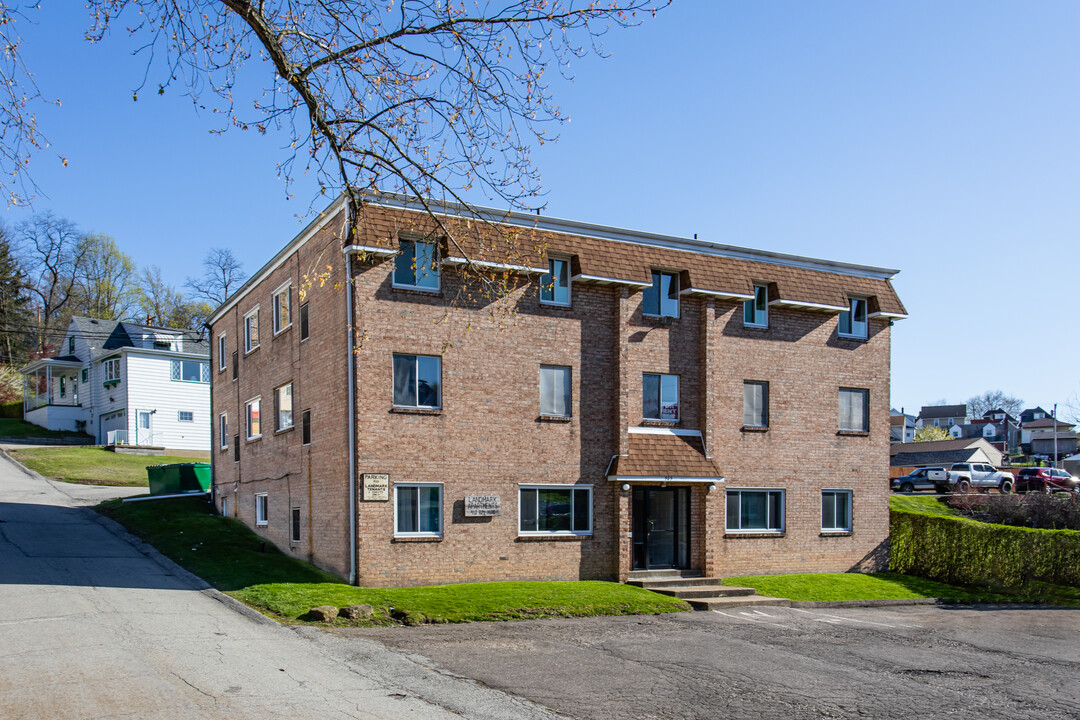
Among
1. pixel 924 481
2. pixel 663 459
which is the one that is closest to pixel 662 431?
pixel 663 459

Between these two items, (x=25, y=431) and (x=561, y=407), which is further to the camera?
(x=25, y=431)

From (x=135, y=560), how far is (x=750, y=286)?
55.1 feet

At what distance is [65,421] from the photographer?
5138 cm

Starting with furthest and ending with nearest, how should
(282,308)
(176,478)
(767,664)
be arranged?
(176,478) < (282,308) < (767,664)

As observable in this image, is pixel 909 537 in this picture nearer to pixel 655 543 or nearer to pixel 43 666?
pixel 655 543

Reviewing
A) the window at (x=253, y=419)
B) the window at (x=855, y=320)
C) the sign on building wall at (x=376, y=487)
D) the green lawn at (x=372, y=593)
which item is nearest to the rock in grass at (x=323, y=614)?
the green lawn at (x=372, y=593)

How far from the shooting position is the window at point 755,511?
23.1 metres

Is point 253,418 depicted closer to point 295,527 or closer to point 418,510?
point 295,527

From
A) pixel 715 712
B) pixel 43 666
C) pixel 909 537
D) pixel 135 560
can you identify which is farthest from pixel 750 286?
pixel 43 666

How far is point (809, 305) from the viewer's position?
24.3 m

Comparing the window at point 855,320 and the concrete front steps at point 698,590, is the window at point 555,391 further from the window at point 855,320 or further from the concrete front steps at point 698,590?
the window at point 855,320

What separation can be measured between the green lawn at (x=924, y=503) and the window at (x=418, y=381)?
2310 centimetres

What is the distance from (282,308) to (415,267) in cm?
626

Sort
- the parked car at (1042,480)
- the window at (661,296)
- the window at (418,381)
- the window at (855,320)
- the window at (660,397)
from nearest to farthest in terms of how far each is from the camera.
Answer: the window at (418,381), the window at (660,397), the window at (661,296), the window at (855,320), the parked car at (1042,480)
